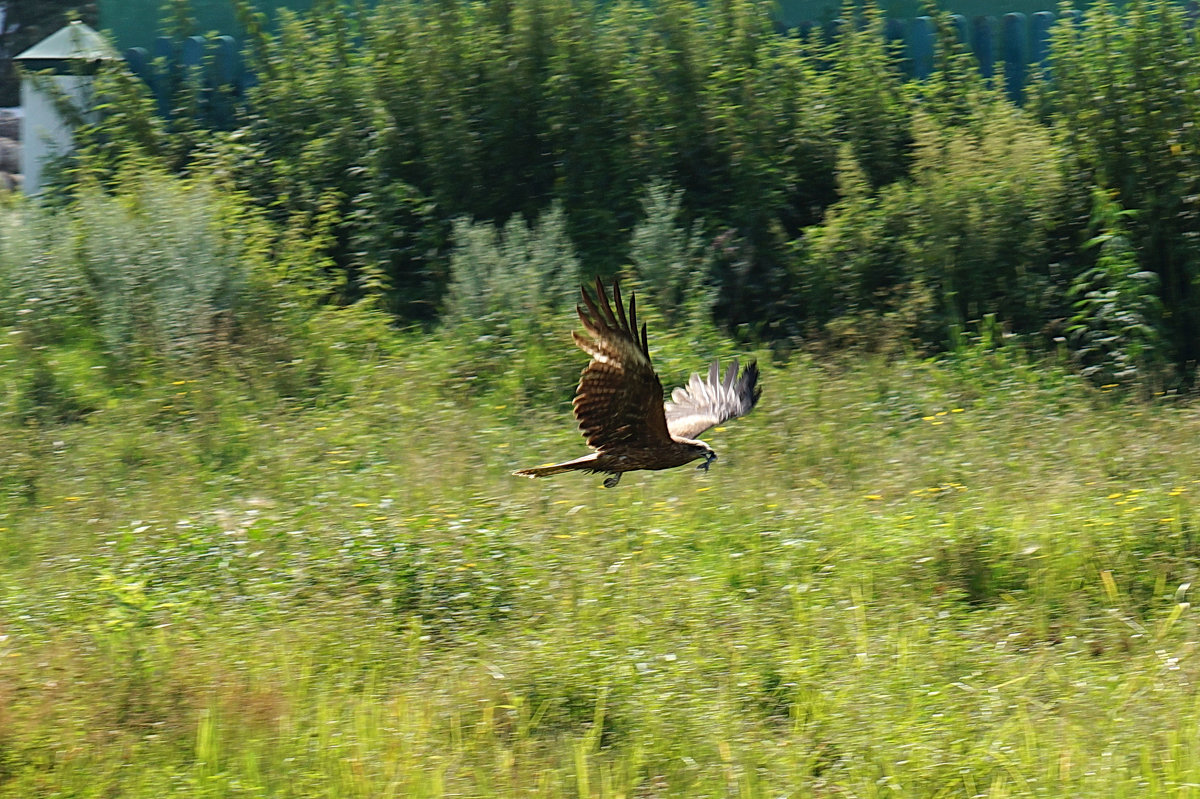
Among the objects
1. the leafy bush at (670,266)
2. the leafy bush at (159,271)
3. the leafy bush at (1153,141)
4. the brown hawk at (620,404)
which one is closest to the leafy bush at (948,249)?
the leafy bush at (1153,141)

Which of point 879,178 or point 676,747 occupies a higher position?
point 879,178

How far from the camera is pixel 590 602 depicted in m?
4.93

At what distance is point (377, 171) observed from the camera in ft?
31.5

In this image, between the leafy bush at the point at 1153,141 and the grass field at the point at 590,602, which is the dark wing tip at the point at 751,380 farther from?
the leafy bush at the point at 1153,141

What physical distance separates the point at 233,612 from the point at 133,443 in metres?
2.21

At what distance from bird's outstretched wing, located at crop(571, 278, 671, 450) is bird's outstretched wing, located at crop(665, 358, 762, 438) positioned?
85 centimetres

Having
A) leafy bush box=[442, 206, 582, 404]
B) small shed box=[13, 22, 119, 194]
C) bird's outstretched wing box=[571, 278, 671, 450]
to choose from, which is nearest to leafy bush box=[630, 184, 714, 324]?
leafy bush box=[442, 206, 582, 404]

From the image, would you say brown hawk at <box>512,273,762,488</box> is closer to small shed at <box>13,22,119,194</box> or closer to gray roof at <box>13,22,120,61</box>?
small shed at <box>13,22,119,194</box>

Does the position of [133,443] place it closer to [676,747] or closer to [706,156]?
[676,747]

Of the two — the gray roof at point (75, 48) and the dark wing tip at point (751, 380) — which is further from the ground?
the gray roof at point (75, 48)

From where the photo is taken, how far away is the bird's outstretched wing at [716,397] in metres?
5.34

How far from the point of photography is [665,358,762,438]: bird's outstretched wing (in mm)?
5339

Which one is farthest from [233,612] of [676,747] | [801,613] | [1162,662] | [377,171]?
[377,171]

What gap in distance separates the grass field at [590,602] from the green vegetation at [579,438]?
0.07ft
